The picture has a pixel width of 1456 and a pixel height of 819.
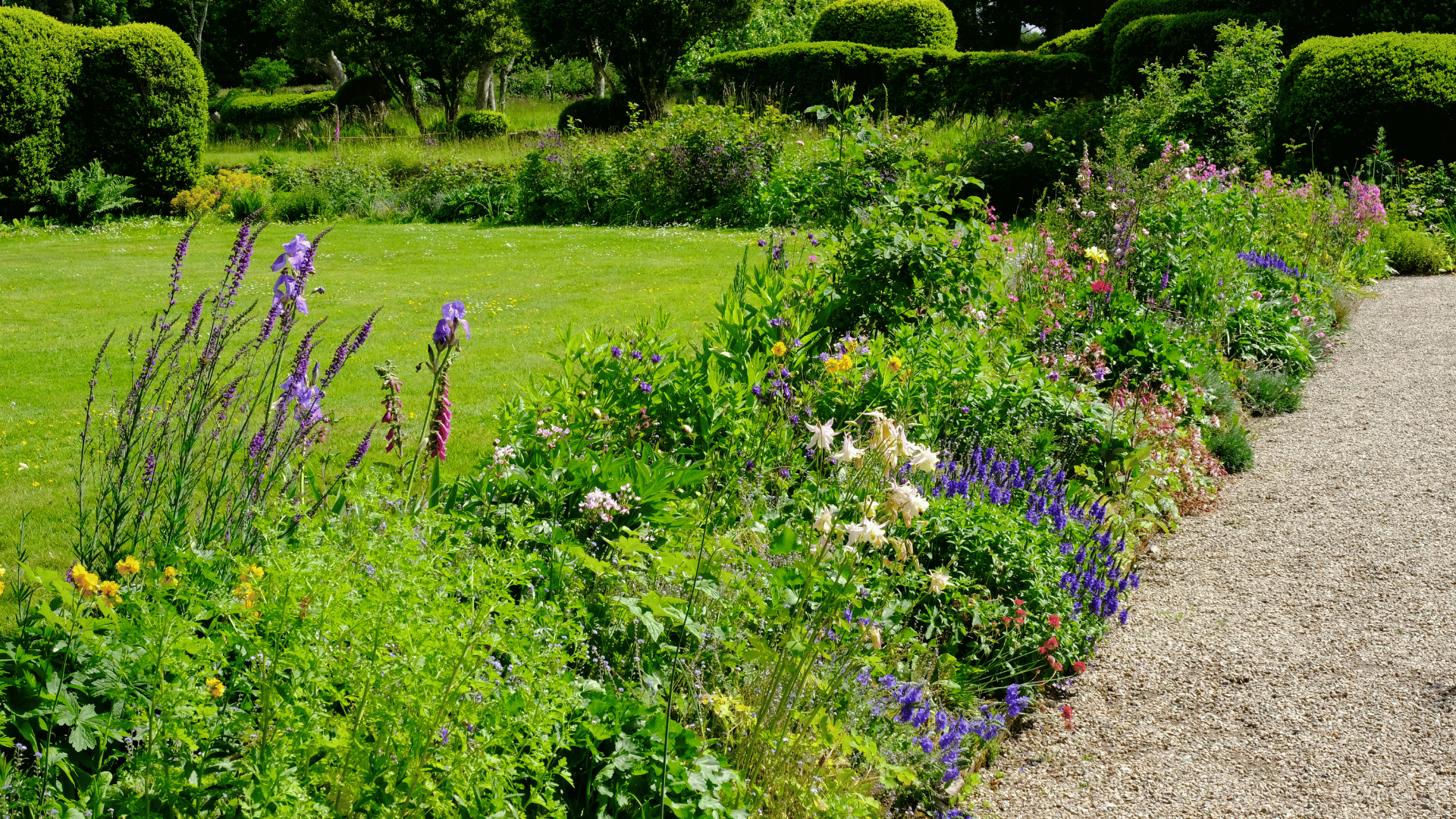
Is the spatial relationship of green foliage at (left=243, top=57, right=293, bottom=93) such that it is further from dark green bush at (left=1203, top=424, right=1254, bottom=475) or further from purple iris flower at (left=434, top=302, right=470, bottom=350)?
purple iris flower at (left=434, top=302, right=470, bottom=350)

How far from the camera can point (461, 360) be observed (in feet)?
19.7

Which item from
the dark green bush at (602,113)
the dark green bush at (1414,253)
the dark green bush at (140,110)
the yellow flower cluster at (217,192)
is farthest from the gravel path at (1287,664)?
the dark green bush at (602,113)

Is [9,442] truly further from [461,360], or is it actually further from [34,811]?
[34,811]

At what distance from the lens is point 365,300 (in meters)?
7.50

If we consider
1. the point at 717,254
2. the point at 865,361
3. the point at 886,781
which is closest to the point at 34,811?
the point at 886,781

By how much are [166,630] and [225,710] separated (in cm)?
26

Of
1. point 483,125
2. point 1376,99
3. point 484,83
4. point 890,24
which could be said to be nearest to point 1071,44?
point 890,24

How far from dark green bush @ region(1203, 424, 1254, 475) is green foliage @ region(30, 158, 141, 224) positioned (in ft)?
41.4

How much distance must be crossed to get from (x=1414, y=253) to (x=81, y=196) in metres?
14.7

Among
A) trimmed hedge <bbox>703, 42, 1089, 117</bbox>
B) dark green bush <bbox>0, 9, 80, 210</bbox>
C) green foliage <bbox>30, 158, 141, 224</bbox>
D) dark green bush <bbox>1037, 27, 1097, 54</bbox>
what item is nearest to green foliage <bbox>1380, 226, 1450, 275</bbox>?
trimmed hedge <bbox>703, 42, 1089, 117</bbox>

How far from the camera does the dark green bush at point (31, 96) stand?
11.2m

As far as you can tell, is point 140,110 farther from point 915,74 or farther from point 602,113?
point 915,74

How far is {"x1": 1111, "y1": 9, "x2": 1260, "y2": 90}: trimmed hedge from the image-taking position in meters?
13.4

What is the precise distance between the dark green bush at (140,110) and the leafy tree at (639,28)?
8.98 meters
